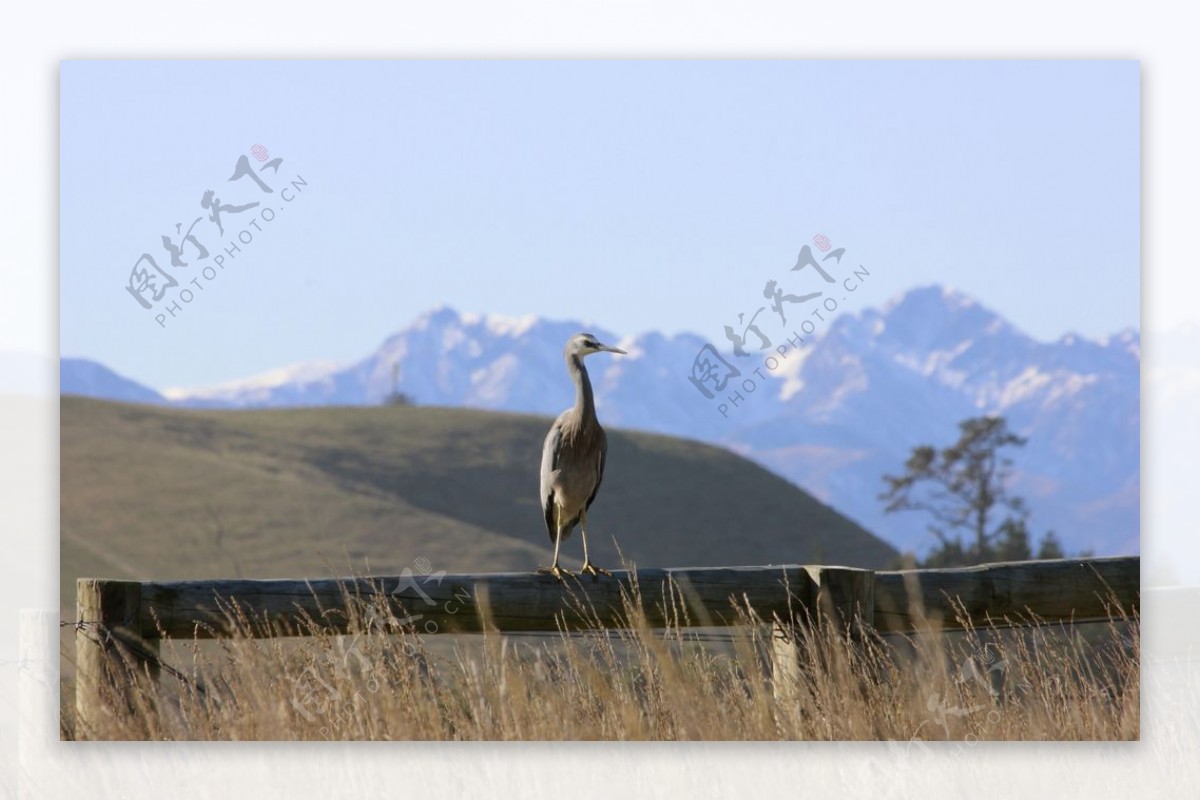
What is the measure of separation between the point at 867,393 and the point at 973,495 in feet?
162

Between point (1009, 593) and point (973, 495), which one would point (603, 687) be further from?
point (973, 495)

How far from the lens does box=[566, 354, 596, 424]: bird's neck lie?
6.04m

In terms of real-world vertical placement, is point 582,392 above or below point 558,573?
above

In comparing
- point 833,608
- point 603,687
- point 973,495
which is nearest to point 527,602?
point 603,687

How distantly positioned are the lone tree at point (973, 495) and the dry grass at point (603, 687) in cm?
3562

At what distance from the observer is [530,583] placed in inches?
206

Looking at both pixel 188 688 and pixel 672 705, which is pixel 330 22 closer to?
pixel 188 688

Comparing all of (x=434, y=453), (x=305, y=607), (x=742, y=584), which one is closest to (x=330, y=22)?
(x=305, y=607)

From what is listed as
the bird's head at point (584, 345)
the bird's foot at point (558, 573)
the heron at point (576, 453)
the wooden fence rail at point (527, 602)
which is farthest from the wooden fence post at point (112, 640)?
the bird's head at point (584, 345)

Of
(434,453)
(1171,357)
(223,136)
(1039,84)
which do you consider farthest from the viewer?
(434,453)

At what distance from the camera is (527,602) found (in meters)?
5.23

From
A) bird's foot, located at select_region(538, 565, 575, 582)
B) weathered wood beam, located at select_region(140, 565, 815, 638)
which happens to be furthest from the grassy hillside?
bird's foot, located at select_region(538, 565, 575, 582)

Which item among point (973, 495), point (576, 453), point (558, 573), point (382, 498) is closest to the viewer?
point (558, 573)

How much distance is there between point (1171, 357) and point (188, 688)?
168 inches
